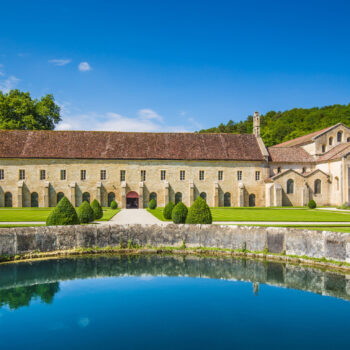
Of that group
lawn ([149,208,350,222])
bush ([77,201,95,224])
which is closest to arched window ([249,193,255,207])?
lawn ([149,208,350,222])

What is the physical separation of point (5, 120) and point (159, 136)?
2240 centimetres

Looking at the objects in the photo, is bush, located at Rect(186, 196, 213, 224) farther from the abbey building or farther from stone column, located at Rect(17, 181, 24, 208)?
stone column, located at Rect(17, 181, 24, 208)

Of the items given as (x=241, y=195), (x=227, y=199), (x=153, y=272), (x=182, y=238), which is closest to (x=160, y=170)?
(x=227, y=199)

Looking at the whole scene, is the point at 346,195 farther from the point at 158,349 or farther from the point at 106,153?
the point at 158,349

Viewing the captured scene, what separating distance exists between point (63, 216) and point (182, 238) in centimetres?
611

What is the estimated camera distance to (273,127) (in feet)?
272

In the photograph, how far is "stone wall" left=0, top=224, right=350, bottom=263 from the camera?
1415 centimetres

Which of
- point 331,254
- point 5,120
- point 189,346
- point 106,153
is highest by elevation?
point 5,120

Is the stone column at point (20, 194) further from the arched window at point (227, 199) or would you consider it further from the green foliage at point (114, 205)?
the arched window at point (227, 199)

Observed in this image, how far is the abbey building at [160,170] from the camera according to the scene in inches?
1462

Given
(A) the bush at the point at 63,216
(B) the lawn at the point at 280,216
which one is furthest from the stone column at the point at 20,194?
(A) the bush at the point at 63,216

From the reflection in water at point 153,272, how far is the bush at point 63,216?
2.19m

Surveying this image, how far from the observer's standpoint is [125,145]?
39.8 m

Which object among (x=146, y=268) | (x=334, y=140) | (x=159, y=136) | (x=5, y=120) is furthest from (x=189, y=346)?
(x=5, y=120)
